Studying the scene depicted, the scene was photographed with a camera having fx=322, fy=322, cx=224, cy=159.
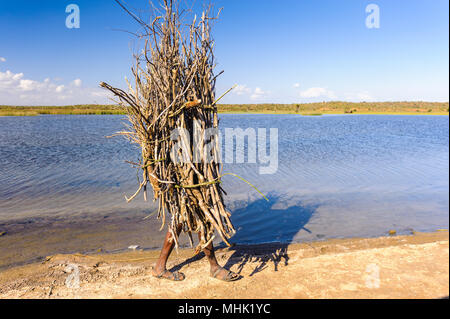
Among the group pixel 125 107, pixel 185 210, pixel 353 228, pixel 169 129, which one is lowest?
pixel 353 228

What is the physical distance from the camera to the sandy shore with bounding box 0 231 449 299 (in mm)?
3387

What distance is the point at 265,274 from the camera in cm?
386

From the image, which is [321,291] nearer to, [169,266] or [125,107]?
[169,266]

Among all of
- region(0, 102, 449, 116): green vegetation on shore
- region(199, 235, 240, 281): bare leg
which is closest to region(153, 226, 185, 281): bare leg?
region(199, 235, 240, 281): bare leg

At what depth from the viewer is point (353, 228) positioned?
5852 mm

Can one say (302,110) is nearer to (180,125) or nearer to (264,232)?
(264,232)

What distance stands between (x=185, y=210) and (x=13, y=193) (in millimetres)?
5973

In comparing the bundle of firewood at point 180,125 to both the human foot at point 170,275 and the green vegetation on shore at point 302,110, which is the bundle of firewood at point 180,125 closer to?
the human foot at point 170,275

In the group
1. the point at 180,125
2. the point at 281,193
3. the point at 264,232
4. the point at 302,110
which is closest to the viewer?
the point at 180,125

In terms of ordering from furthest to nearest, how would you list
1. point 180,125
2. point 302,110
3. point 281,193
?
point 302,110 < point 281,193 < point 180,125

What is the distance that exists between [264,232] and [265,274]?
1.70 metres

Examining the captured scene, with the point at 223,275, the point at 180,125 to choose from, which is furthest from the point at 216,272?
the point at 180,125

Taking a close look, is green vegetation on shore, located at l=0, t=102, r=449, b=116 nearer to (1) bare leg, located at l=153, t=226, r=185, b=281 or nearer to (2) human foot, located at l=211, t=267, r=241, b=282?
(1) bare leg, located at l=153, t=226, r=185, b=281
